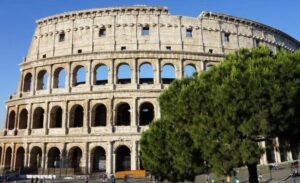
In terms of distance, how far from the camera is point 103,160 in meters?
32.5

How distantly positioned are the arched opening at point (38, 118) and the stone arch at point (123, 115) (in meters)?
8.89

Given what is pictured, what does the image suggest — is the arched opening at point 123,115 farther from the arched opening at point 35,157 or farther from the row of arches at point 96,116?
the arched opening at point 35,157

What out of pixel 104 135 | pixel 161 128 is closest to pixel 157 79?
pixel 104 135

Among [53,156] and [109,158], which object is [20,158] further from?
[109,158]

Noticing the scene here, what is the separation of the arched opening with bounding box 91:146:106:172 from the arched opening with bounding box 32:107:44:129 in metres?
7.51

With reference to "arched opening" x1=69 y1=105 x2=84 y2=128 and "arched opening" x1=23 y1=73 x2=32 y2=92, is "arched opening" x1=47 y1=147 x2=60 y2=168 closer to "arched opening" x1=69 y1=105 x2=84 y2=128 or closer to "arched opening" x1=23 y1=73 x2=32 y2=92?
"arched opening" x1=69 y1=105 x2=84 y2=128

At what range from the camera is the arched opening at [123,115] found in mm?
33531

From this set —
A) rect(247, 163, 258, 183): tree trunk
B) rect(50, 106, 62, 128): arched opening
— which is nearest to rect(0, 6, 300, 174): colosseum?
rect(50, 106, 62, 128): arched opening

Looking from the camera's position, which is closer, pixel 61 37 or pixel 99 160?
pixel 99 160

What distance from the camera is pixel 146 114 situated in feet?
113

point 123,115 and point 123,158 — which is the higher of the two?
point 123,115

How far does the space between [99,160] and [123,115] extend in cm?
551

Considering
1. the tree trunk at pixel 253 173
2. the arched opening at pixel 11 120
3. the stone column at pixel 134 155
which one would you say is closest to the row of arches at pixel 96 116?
the arched opening at pixel 11 120

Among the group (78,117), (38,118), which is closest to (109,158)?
(78,117)
